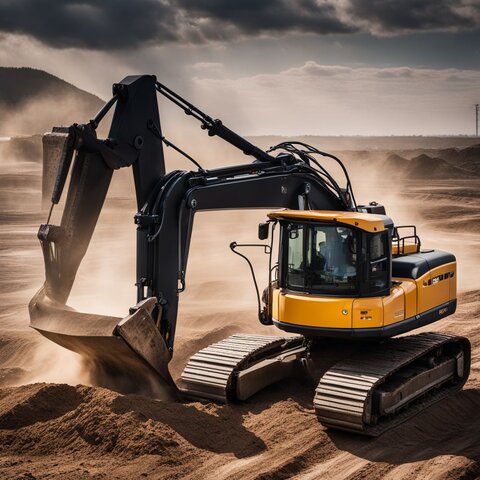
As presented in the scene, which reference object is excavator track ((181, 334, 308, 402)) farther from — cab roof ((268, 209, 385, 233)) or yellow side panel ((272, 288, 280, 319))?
cab roof ((268, 209, 385, 233))

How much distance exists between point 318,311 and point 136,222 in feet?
8.46

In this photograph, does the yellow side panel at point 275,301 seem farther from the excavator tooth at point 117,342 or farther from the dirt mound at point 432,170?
the dirt mound at point 432,170

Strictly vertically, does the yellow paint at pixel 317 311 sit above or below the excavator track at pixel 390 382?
above

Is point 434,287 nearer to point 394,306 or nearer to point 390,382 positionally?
point 394,306

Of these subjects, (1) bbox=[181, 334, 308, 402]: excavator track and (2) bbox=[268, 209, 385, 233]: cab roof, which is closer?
(2) bbox=[268, 209, 385, 233]: cab roof

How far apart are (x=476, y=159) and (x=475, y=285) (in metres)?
52.6

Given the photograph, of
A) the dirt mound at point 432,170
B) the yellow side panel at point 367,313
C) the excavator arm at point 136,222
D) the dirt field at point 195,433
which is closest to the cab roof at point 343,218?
the excavator arm at point 136,222

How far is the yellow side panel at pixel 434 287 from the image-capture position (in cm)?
1121

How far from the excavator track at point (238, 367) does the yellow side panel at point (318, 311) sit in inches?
41.8

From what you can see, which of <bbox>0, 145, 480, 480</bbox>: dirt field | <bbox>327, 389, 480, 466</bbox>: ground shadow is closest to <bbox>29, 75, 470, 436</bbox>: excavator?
<bbox>327, 389, 480, 466</bbox>: ground shadow

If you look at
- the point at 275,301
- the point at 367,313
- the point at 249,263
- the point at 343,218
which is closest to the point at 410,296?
the point at 367,313

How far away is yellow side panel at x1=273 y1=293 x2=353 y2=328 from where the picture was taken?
10273 millimetres

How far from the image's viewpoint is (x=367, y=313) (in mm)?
10289

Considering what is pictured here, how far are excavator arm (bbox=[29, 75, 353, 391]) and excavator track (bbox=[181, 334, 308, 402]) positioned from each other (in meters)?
0.60
